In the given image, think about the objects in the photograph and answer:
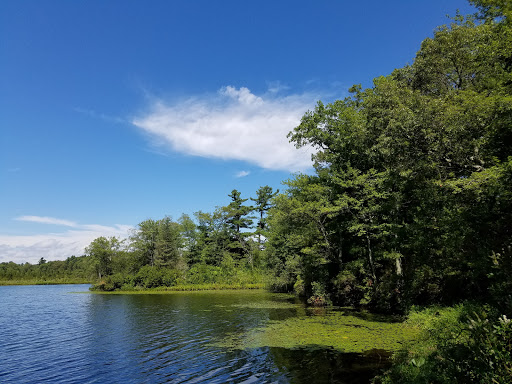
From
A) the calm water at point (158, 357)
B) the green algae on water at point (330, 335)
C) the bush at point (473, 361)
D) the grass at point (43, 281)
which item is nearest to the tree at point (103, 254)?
the grass at point (43, 281)

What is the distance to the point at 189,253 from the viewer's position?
7994 cm

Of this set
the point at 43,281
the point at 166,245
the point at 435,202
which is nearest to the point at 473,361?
the point at 435,202

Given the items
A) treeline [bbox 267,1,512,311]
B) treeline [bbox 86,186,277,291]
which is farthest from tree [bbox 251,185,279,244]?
treeline [bbox 267,1,512,311]

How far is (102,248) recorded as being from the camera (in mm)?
74562

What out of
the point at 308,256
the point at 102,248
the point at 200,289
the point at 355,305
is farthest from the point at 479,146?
the point at 102,248

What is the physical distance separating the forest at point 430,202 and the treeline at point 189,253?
36.6 m

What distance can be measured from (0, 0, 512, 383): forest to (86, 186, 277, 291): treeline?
36.6 m

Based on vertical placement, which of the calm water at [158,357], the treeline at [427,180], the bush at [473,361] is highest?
the treeline at [427,180]

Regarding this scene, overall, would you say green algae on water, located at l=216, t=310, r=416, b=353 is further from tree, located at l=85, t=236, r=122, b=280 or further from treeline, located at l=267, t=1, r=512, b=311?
tree, located at l=85, t=236, r=122, b=280

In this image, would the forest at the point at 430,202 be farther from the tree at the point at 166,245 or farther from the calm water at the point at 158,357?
the tree at the point at 166,245

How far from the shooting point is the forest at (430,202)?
28.1ft

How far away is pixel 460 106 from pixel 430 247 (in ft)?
26.3

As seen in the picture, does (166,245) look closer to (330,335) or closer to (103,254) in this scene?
(103,254)

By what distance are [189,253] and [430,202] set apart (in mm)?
71113
